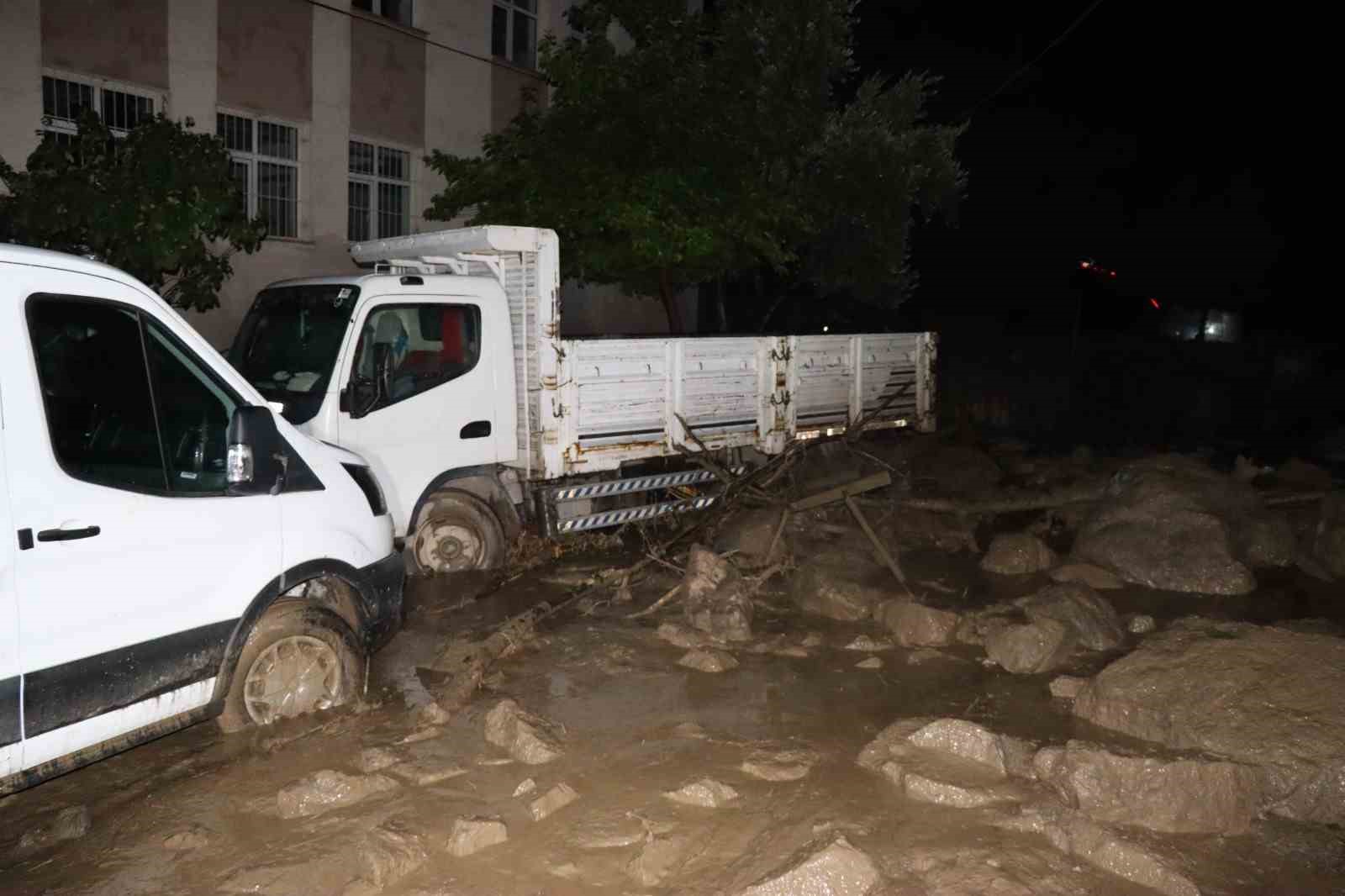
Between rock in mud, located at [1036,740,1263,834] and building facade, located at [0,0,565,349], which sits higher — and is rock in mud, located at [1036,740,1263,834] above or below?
below

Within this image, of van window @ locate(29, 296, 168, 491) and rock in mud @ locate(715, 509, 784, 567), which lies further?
rock in mud @ locate(715, 509, 784, 567)

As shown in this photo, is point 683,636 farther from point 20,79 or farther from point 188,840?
point 20,79

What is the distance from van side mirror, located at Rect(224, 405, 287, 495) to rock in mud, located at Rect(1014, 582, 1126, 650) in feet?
16.1

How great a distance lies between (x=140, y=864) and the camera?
4.11 metres

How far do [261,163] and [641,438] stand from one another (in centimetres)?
678

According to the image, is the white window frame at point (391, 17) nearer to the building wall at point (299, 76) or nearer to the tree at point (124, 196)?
the building wall at point (299, 76)

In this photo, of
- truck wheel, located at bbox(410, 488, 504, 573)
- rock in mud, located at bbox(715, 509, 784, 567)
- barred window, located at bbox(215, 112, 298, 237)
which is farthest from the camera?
barred window, located at bbox(215, 112, 298, 237)

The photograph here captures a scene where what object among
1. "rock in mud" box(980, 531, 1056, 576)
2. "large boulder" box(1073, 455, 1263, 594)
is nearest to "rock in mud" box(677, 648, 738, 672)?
"rock in mud" box(980, 531, 1056, 576)

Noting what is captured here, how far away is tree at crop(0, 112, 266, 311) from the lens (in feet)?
26.8

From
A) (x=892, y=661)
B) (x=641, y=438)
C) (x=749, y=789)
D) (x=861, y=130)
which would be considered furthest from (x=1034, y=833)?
(x=861, y=130)

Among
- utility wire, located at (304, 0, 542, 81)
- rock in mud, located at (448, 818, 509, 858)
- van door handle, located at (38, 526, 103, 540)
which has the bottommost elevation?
rock in mud, located at (448, 818, 509, 858)

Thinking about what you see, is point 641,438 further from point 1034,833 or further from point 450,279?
point 1034,833

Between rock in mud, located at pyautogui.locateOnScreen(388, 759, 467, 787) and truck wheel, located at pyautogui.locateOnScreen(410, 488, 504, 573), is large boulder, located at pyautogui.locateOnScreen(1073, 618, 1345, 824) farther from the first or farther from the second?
truck wheel, located at pyautogui.locateOnScreen(410, 488, 504, 573)

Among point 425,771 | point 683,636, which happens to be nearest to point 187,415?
point 425,771
